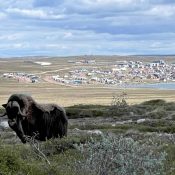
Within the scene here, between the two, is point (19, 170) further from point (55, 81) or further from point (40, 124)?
point (55, 81)

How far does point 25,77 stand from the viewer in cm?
18438

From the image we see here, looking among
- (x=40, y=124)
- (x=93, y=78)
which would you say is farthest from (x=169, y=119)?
(x=93, y=78)

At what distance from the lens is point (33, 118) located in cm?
1730

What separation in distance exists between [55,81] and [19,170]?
168076 millimetres

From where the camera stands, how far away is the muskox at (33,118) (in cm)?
1659

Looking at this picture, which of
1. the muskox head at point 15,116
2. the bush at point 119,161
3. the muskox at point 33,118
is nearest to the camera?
the bush at point 119,161

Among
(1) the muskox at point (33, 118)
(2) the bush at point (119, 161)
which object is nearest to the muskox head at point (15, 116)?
(1) the muskox at point (33, 118)

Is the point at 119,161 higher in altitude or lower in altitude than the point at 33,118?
higher

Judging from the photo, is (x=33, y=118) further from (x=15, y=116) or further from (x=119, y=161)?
(x=119, y=161)

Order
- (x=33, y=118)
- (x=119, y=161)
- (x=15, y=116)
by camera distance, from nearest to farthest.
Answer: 1. (x=119, y=161)
2. (x=15, y=116)
3. (x=33, y=118)

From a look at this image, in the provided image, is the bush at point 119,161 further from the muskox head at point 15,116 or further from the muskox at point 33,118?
the muskox head at point 15,116

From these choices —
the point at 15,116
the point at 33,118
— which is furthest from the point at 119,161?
the point at 33,118

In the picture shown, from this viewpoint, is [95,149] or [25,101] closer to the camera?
[95,149]

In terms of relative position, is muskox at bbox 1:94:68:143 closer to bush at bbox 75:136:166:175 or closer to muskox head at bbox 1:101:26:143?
muskox head at bbox 1:101:26:143
